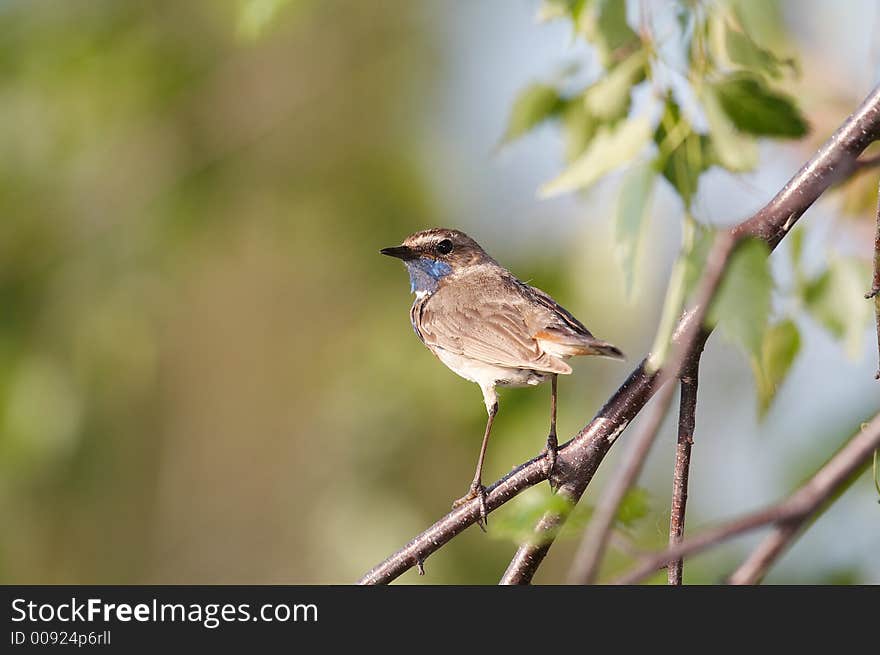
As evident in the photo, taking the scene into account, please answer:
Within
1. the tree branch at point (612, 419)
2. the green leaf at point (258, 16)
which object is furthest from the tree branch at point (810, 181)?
the green leaf at point (258, 16)

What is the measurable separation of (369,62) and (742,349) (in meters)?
6.84

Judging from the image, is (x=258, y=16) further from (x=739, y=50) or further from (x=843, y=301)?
(x=843, y=301)

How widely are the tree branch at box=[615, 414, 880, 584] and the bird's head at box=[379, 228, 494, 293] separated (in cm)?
315

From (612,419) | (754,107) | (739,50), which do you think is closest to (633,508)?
(612,419)

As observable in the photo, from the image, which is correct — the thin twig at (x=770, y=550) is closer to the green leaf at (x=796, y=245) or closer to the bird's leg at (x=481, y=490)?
the bird's leg at (x=481, y=490)

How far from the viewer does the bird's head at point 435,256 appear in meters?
4.39

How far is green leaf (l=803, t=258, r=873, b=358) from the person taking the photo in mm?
2484

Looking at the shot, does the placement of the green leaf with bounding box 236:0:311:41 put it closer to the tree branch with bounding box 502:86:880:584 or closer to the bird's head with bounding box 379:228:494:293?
the tree branch with bounding box 502:86:880:584

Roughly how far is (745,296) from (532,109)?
3.82 feet

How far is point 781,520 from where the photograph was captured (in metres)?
1.25

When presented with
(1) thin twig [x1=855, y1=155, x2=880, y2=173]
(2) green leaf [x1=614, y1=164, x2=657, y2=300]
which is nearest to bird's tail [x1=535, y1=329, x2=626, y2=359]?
(2) green leaf [x1=614, y1=164, x2=657, y2=300]

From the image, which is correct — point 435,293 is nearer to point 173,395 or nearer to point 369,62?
point 369,62
